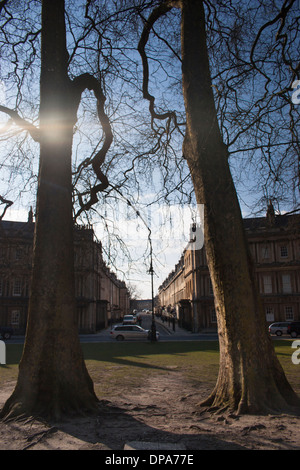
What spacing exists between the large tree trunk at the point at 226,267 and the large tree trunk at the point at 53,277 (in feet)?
8.62

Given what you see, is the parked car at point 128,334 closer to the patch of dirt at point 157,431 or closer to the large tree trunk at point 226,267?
the patch of dirt at point 157,431

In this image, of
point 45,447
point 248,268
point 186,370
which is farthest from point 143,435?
point 186,370

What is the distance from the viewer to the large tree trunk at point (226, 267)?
21.0ft

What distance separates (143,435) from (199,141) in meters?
5.43

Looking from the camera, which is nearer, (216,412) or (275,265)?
(216,412)

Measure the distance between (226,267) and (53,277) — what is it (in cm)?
327

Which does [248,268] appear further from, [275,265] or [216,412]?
[275,265]

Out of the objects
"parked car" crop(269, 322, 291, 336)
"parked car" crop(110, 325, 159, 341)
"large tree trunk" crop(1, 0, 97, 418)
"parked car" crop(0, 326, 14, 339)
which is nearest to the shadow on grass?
"large tree trunk" crop(1, 0, 97, 418)

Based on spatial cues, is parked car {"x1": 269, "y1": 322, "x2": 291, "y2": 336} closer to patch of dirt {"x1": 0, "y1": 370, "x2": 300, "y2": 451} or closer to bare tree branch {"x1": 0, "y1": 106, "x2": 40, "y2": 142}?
patch of dirt {"x1": 0, "y1": 370, "x2": 300, "y2": 451}

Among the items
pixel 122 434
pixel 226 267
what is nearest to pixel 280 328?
pixel 226 267

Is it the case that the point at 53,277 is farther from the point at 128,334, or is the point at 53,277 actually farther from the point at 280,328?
the point at 280,328

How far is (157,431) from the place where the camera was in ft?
18.3

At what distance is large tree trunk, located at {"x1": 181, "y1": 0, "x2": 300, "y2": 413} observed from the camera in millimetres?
6391

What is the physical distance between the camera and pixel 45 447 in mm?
4922
